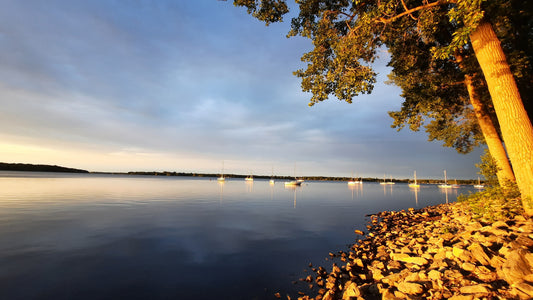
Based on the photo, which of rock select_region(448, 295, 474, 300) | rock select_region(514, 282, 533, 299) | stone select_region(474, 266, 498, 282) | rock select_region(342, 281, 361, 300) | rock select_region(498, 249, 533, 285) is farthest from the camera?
rock select_region(342, 281, 361, 300)

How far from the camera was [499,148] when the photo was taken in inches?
514

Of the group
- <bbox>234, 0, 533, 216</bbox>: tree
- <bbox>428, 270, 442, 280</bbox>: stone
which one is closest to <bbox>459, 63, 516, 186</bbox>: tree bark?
<bbox>234, 0, 533, 216</bbox>: tree

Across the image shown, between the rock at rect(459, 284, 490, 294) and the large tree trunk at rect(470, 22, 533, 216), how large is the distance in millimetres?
5488

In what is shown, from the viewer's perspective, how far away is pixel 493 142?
43.9 ft

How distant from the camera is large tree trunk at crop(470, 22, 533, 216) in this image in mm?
7641

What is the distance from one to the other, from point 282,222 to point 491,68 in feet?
58.7

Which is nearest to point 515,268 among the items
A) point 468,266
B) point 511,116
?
point 468,266

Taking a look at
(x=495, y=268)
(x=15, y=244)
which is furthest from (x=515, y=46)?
(x=15, y=244)

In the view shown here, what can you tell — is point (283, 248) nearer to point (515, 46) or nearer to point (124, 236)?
point (124, 236)

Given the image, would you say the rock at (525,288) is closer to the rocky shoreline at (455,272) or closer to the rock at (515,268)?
the rocky shoreline at (455,272)

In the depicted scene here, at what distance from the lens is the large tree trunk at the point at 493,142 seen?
39.3 ft

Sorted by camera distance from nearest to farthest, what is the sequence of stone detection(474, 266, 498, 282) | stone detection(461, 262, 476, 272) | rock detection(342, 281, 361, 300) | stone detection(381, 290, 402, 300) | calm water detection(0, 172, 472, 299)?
stone detection(474, 266, 498, 282) → stone detection(381, 290, 402, 300) → stone detection(461, 262, 476, 272) → rock detection(342, 281, 361, 300) → calm water detection(0, 172, 472, 299)

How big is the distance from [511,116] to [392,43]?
8.99 metres

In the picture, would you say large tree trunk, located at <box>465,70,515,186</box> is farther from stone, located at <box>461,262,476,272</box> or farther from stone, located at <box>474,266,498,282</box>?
stone, located at <box>474,266,498,282</box>
